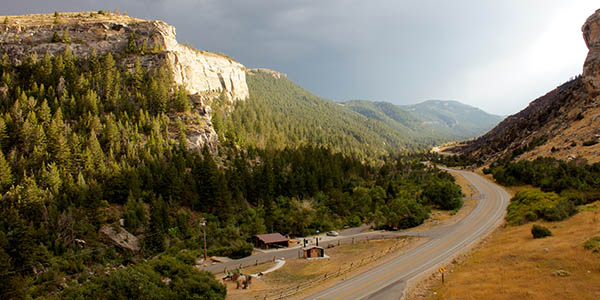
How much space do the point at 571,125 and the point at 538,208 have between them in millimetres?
70266

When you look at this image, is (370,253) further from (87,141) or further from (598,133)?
(598,133)

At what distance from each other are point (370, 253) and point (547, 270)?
85.9ft

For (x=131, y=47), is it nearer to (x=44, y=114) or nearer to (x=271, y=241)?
(x=44, y=114)

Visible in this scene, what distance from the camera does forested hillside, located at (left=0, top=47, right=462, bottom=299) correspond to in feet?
143

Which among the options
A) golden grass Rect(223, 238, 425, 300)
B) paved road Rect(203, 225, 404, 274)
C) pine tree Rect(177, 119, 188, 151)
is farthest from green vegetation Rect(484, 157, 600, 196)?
pine tree Rect(177, 119, 188, 151)

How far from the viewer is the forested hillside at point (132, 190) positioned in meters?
43.5

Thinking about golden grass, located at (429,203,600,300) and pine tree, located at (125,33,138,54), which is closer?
golden grass, located at (429,203,600,300)

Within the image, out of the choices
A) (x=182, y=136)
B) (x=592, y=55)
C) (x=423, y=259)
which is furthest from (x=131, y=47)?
(x=592, y=55)

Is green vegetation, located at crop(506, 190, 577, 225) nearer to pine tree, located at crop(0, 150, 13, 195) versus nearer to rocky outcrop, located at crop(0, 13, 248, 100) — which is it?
pine tree, located at crop(0, 150, 13, 195)

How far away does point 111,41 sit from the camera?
106 metres

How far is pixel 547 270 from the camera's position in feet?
82.4

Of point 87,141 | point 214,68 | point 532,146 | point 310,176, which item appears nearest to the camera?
point 87,141

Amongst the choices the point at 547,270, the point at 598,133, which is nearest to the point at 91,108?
the point at 547,270

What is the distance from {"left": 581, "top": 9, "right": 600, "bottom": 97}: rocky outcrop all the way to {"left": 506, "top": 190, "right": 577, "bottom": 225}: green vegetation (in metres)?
70.9
